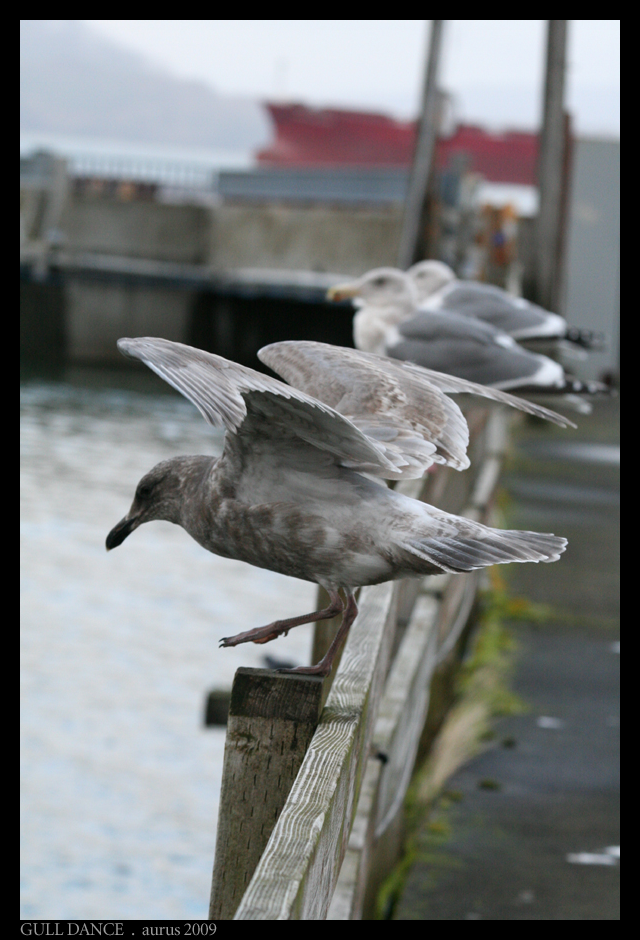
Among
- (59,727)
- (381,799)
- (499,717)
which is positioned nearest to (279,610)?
(59,727)

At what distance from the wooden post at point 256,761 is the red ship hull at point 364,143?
210 ft

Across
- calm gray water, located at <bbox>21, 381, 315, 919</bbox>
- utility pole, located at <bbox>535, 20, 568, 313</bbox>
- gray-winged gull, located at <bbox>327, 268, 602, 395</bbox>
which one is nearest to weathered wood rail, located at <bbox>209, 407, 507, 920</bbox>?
gray-winged gull, located at <bbox>327, 268, 602, 395</bbox>

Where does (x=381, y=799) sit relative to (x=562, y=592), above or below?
above

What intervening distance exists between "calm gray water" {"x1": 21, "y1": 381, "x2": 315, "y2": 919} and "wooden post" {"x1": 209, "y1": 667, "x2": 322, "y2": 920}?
13.7ft

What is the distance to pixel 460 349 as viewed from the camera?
599cm

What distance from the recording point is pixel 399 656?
4.48 metres

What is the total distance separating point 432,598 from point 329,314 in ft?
→ 53.6

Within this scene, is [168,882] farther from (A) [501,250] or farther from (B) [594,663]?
(A) [501,250]

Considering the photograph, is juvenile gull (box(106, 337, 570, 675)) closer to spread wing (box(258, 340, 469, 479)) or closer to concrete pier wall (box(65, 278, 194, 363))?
spread wing (box(258, 340, 469, 479))

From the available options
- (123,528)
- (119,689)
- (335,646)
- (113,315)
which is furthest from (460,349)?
(113,315)

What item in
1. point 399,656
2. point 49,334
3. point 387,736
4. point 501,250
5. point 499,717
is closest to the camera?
point 387,736

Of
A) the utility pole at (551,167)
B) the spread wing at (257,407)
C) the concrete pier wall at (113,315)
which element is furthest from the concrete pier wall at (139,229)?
the spread wing at (257,407)
